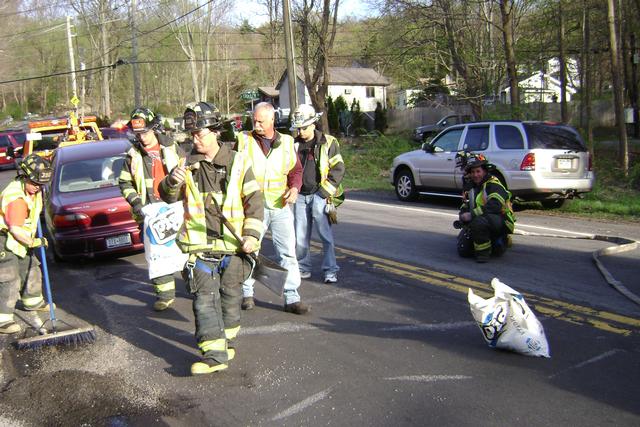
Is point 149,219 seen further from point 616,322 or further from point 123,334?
point 616,322

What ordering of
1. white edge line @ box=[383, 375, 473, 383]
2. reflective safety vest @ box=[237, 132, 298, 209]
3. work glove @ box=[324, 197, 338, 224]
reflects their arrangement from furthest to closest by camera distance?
→ work glove @ box=[324, 197, 338, 224]
reflective safety vest @ box=[237, 132, 298, 209]
white edge line @ box=[383, 375, 473, 383]

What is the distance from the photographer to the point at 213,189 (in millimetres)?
4582

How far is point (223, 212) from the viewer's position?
457cm

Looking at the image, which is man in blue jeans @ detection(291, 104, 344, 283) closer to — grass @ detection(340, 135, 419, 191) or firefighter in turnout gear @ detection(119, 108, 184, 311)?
firefighter in turnout gear @ detection(119, 108, 184, 311)

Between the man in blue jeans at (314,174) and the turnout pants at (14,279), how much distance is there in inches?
107

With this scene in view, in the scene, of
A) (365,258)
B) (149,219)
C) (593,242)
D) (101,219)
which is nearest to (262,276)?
(149,219)

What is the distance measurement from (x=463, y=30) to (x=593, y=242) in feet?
60.2

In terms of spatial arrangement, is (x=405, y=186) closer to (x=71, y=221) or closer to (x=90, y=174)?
(x=90, y=174)

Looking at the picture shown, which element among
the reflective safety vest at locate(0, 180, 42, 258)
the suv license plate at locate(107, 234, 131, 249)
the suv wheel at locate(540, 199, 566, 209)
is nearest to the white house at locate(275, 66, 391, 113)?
the suv wheel at locate(540, 199, 566, 209)

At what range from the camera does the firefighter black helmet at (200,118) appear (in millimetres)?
4539

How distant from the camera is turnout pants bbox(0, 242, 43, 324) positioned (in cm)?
605

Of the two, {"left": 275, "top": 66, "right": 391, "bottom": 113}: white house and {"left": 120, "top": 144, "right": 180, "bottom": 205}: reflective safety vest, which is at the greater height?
{"left": 275, "top": 66, "right": 391, "bottom": 113}: white house

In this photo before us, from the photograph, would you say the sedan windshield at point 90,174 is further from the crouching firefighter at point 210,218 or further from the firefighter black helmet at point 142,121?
the crouching firefighter at point 210,218

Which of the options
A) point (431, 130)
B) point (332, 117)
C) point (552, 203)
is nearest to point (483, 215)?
point (552, 203)
